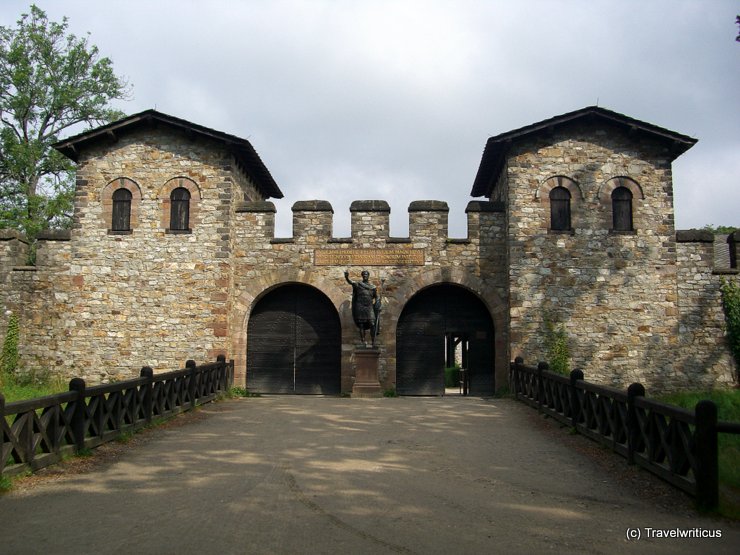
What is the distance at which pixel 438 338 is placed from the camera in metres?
15.8

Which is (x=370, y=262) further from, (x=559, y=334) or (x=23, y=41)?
(x=23, y=41)

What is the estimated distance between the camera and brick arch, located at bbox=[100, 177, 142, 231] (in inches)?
607

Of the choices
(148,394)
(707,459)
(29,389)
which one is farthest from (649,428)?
(29,389)

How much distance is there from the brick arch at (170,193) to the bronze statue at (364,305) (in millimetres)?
4108

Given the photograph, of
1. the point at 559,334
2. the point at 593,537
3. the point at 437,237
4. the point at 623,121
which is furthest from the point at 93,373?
the point at 623,121

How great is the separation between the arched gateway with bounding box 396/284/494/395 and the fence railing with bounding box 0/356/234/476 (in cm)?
561

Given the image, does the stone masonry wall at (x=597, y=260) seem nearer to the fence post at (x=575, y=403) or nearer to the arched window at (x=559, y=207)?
the arched window at (x=559, y=207)

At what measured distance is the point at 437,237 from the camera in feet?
50.7

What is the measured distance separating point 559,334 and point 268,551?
36.6ft

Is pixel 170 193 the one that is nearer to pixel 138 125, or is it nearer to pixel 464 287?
pixel 138 125

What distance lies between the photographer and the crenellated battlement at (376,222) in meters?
15.5

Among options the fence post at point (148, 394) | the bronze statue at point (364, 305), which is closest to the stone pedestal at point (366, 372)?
the bronze statue at point (364, 305)

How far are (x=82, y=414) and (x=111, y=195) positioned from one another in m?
9.03

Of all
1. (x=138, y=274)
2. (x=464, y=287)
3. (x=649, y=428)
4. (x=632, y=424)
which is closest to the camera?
(x=649, y=428)
